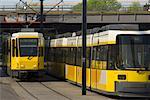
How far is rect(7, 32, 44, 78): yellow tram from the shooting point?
3194 cm

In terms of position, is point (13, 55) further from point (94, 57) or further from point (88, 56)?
point (94, 57)

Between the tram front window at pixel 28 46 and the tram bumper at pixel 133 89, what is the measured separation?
1227 cm

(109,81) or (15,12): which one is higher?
(15,12)

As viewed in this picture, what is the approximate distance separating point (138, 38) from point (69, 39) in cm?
1051

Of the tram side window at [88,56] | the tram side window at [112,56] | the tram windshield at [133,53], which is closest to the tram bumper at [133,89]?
the tram windshield at [133,53]

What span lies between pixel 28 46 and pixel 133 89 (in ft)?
42.1

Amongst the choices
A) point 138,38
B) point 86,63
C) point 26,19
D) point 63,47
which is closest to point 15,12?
point 26,19

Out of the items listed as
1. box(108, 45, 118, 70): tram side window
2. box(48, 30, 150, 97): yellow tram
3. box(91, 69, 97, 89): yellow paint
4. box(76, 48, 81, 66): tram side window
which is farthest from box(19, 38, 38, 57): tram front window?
box(108, 45, 118, 70): tram side window

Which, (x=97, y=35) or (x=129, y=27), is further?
(x=97, y=35)

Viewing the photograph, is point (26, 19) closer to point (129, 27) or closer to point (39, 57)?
point (39, 57)

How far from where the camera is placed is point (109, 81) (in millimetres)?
21219

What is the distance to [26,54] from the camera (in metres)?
32.1

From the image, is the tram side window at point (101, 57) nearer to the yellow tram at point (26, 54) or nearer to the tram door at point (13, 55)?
the yellow tram at point (26, 54)

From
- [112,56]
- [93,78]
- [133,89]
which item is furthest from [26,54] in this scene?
[133,89]
